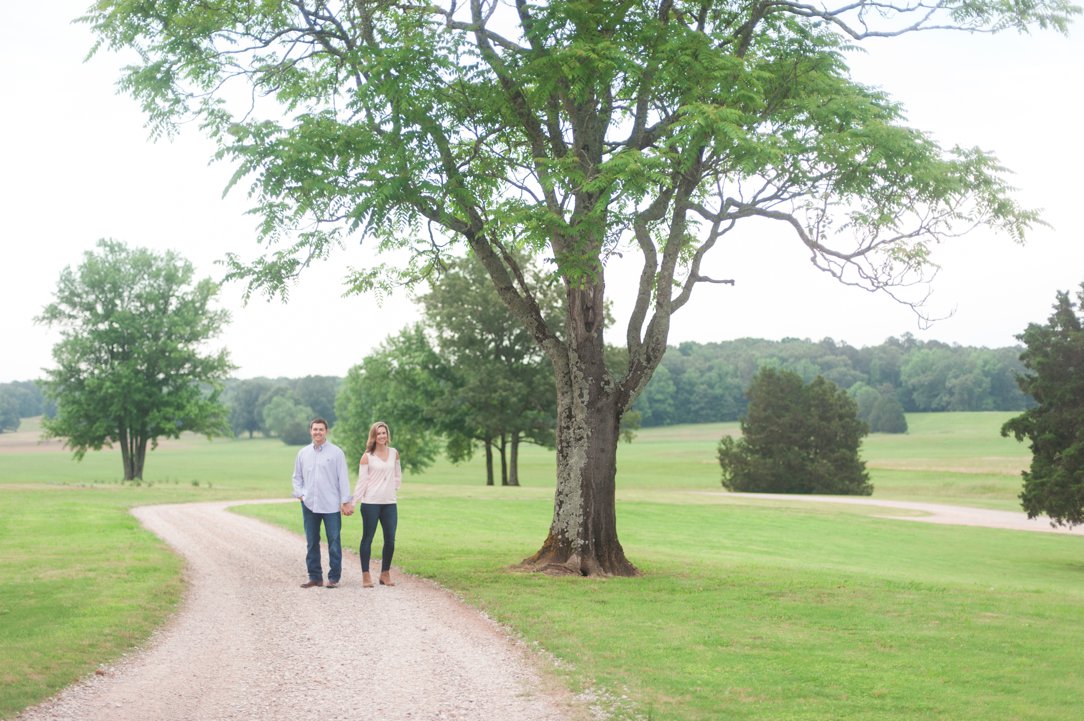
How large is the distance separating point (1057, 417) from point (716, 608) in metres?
20.9

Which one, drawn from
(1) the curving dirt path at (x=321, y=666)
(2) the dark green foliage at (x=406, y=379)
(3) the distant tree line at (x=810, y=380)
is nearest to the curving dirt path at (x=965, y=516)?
(2) the dark green foliage at (x=406, y=379)

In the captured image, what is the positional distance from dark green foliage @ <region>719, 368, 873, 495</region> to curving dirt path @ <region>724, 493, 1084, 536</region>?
11829 mm

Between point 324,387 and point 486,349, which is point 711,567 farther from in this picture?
point 324,387

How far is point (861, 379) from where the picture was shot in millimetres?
126938

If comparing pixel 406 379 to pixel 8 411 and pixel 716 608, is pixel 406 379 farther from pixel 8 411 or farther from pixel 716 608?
pixel 8 411

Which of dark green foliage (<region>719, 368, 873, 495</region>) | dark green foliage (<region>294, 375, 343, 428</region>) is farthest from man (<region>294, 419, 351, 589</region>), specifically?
→ dark green foliage (<region>294, 375, 343, 428</region>)

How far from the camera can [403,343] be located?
5662cm

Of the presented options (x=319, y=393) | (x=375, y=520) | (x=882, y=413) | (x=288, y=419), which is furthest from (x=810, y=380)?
(x=375, y=520)

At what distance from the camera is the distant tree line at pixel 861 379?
123312mm

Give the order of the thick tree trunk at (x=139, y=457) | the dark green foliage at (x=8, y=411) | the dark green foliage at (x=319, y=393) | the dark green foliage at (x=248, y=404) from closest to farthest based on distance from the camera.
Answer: the thick tree trunk at (x=139, y=457) < the dark green foliage at (x=8, y=411) < the dark green foliage at (x=319, y=393) < the dark green foliage at (x=248, y=404)

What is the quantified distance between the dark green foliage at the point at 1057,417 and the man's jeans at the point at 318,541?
73.9ft

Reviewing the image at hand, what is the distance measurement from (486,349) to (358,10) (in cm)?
3782

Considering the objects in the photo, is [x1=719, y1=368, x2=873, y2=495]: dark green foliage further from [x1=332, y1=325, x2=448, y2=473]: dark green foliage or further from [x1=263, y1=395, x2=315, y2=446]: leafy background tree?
[x1=263, y1=395, x2=315, y2=446]: leafy background tree

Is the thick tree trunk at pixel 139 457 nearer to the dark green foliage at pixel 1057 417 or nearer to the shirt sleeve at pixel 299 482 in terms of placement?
the dark green foliage at pixel 1057 417
